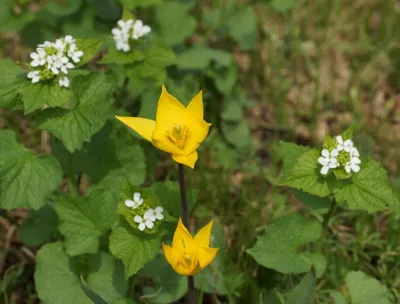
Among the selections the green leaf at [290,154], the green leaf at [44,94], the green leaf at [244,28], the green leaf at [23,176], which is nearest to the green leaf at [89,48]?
the green leaf at [44,94]

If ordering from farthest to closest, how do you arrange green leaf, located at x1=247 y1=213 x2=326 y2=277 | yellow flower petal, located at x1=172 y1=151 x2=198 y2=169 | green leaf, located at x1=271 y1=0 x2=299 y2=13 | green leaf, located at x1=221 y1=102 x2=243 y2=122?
1. green leaf, located at x1=221 y1=102 x2=243 y2=122
2. green leaf, located at x1=271 y1=0 x2=299 y2=13
3. green leaf, located at x1=247 y1=213 x2=326 y2=277
4. yellow flower petal, located at x1=172 y1=151 x2=198 y2=169

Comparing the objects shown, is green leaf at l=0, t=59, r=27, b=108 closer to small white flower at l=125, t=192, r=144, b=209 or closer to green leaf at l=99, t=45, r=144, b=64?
green leaf at l=99, t=45, r=144, b=64

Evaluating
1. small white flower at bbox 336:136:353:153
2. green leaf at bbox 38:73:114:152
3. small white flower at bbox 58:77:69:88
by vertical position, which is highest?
small white flower at bbox 58:77:69:88

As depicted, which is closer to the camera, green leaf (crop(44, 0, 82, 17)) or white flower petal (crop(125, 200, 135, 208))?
white flower petal (crop(125, 200, 135, 208))

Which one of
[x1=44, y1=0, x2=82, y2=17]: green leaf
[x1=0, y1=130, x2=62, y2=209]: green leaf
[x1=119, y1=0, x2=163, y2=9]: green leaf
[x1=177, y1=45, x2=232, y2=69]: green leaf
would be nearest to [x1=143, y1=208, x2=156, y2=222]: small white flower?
[x1=0, y1=130, x2=62, y2=209]: green leaf

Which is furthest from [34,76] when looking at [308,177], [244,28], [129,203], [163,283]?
[244,28]

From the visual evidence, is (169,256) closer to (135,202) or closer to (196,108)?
(135,202)
